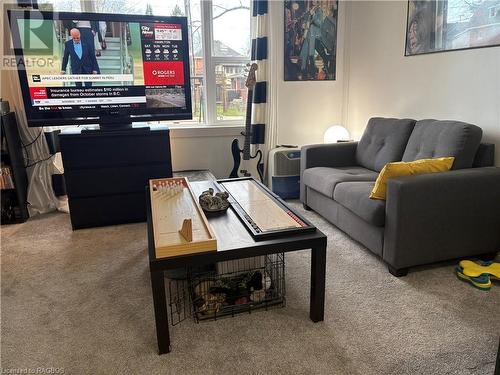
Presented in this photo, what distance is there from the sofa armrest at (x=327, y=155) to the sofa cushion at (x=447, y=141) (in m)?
0.65

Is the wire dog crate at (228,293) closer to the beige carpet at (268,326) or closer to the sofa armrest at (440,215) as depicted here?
the beige carpet at (268,326)

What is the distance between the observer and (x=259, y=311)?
185cm

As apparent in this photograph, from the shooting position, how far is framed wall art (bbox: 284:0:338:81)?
3.73 meters

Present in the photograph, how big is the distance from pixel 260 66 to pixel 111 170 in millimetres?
1764

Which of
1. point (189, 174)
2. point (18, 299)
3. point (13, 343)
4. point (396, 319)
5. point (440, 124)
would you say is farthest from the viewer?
point (189, 174)

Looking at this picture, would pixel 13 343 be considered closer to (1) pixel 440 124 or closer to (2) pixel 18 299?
(2) pixel 18 299

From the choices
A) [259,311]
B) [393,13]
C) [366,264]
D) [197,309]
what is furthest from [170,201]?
[393,13]

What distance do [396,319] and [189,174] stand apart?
92.0 inches

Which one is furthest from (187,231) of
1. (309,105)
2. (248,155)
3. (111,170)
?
(309,105)

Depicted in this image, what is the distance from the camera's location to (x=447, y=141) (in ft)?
7.86

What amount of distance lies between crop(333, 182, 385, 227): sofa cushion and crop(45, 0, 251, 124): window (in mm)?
1771

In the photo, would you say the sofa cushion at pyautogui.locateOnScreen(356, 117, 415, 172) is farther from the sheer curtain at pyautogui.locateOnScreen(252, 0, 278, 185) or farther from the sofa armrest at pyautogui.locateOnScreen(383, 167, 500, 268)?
the sheer curtain at pyautogui.locateOnScreen(252, 0, 278, 185)

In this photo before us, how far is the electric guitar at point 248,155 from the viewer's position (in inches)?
145

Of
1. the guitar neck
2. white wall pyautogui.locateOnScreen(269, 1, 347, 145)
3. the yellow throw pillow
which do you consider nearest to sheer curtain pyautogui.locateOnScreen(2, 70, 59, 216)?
the guitar neck
